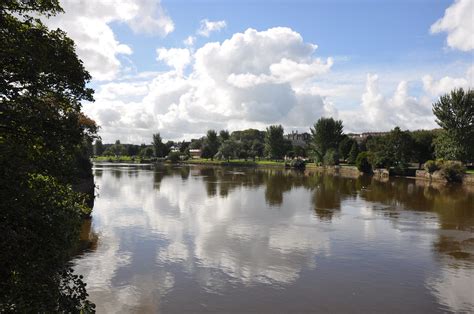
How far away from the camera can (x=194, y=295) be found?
15234 mm

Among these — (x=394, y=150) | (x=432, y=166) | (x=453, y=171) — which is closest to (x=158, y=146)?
(x=394, y=150)

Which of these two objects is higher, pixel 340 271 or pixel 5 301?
pixel 5 301

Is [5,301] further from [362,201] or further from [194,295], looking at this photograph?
[362,201]

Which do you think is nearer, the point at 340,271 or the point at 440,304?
the point at 440,304

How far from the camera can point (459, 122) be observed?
231 ft

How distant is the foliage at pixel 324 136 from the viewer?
367 ft

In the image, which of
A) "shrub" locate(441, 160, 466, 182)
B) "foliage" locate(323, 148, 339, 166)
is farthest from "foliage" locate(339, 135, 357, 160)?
"shrub" locate(441, 160, 466, 182)

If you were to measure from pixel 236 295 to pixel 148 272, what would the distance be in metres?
4.64

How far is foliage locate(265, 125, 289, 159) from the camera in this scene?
13525cm

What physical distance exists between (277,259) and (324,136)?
95.3 metres

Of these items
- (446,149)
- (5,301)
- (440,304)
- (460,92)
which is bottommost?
(440,304)

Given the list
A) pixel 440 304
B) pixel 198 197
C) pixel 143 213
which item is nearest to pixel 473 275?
pixel 440 304

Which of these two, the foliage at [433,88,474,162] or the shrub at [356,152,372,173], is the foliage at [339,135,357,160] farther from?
the foliage at [433,88,474,162]

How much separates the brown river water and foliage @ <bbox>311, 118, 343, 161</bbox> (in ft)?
244
